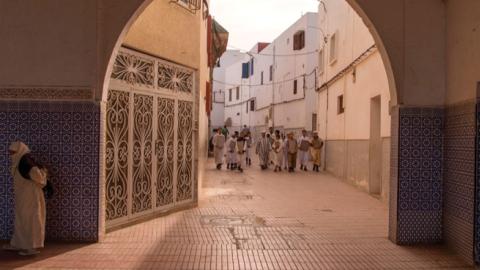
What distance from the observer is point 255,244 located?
6703 millimetres

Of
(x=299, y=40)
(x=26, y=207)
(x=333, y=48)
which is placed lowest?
(x=26, y=207)

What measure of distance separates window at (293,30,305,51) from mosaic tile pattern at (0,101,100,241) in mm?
22311

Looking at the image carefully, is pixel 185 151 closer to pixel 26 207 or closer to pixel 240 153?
pixel 26 207

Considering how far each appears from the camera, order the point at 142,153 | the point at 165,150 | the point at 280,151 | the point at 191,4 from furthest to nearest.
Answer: the point at 280,151 → the point at 191,4 → the point at 165,150 → the point at 142,153

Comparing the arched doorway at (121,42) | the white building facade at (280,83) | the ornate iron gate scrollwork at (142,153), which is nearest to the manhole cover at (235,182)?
the ornate iron gate scrollwork at (142,153)

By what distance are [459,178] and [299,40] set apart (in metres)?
22.9

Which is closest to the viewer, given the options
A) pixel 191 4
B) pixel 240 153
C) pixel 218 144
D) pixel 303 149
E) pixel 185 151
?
pixel 185 151

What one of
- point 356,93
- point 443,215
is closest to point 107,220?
point 443,215

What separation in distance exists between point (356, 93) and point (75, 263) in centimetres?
1017

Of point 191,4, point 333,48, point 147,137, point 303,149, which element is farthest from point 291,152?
point 147,137

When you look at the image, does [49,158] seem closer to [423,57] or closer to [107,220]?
[107,220]

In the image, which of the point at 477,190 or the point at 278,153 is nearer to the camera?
the point at 477,190

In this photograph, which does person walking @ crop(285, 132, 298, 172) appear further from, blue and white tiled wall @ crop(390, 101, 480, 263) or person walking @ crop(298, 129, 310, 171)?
blue and white tiled wall @ crop(390, 101, 480, 263)

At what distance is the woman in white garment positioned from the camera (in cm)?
576
